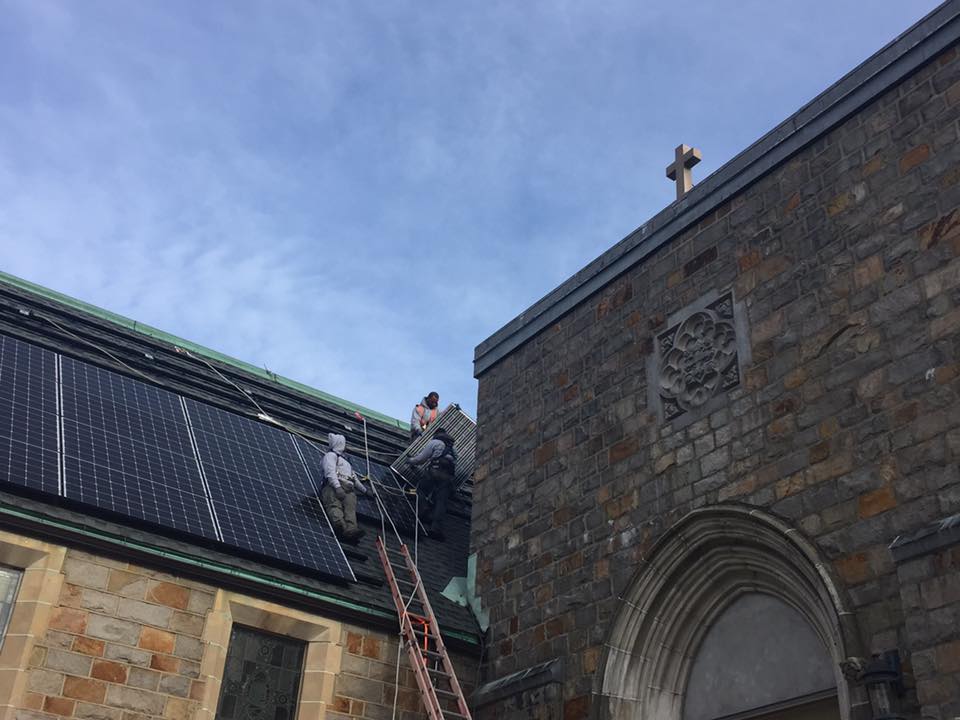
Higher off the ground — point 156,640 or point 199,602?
point 199,602

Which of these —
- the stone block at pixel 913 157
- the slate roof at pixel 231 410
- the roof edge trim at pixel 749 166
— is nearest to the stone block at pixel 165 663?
the slate roof at pixel 231 410

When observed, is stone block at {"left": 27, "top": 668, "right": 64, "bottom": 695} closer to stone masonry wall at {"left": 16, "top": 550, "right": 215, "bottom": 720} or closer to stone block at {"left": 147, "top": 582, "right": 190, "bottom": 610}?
stone masonry wall at {"left": 16, "top": 550, "right": 215, "bottom": 720}

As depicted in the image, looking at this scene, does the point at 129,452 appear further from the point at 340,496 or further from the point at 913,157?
the point at 913,157

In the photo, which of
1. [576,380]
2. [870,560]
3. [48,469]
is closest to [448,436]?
[576,380]

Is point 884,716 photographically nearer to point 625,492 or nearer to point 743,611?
point 743,611

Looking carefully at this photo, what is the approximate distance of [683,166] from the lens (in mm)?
11898

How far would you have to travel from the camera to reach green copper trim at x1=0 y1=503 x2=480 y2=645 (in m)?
9.29

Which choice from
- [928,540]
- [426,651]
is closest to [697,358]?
[928,540]

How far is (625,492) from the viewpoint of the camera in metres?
10.5

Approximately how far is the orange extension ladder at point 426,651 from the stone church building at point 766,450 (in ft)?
1.52

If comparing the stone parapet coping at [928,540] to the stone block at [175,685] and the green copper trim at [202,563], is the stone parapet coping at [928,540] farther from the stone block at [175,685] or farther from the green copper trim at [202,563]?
the stone block at [175,685]

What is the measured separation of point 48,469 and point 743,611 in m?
6.22

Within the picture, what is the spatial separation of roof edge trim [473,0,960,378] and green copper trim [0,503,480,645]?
3598mm

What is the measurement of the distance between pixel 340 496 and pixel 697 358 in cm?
452
